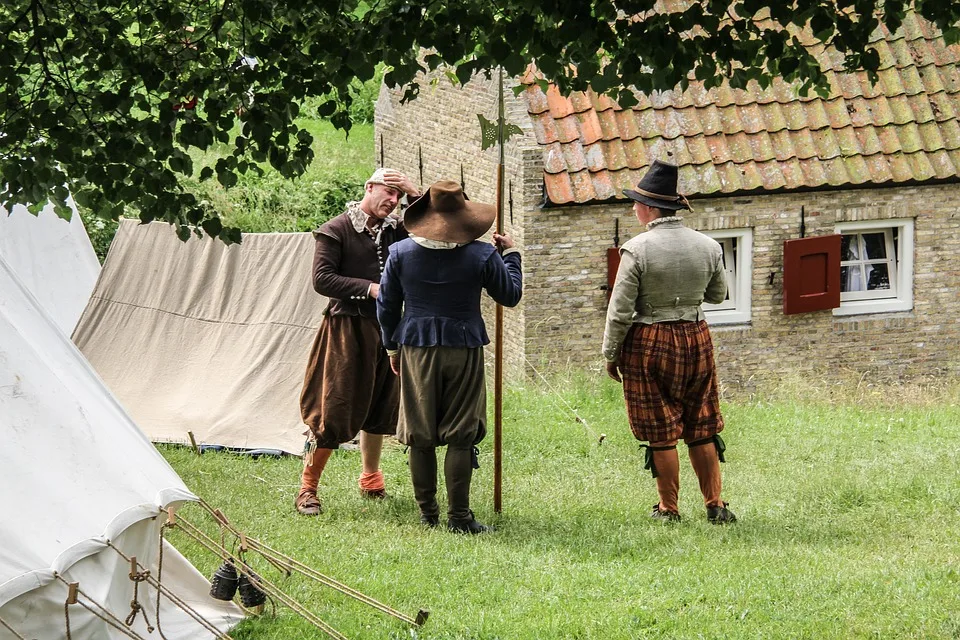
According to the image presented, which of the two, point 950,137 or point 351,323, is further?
point 950,137

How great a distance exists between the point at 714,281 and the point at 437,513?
1825mm

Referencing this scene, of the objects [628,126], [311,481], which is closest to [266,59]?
[311,481]

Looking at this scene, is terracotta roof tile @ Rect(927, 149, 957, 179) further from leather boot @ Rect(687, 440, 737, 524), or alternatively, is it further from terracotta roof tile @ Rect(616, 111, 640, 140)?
leather boot @ Rect(687, 440, 737, 524)

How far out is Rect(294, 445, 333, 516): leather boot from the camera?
656 cm

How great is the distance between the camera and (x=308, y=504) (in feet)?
21.5

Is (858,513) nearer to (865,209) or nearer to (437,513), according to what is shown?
(437,513)

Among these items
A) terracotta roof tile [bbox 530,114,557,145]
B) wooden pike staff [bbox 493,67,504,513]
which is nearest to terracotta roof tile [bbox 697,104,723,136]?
terracotta roof tile [bbox 530,114,557,145]

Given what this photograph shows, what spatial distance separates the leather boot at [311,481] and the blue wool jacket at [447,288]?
991 mm

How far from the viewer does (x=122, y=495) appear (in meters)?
4.06

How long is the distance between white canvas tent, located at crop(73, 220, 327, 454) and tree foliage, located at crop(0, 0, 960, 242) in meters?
3.88

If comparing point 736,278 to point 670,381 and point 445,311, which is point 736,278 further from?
point 445,311

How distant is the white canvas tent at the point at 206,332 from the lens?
27.8ft

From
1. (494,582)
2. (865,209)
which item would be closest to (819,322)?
(865,209)

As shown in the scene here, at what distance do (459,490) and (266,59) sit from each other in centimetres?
257
